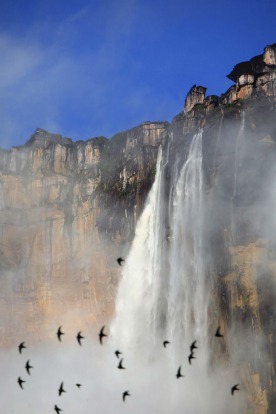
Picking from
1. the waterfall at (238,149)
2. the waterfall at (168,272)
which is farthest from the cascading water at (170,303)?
the waterfall at (238,149)

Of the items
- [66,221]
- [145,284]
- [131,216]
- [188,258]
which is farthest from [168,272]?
[66,221]

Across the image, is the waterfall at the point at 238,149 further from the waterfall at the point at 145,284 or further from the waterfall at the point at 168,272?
the waterfall at the point at 145,284

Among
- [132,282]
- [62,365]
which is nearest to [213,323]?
[132,282]

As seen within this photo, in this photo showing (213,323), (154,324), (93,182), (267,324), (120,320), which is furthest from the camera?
(93,182)

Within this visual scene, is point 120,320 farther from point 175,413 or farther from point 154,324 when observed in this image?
point 175,413

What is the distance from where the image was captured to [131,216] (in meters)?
49.2

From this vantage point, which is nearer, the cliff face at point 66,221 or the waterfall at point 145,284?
the waterfall at point 145,284

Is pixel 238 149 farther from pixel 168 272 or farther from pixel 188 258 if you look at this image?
pixel 168 272

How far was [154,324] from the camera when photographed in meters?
45.9

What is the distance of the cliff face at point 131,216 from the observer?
39719mm

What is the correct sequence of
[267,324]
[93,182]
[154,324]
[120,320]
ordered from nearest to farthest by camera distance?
[267,324] < [154,324] < [120,320] < [93,182]

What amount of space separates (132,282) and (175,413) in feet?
40.8

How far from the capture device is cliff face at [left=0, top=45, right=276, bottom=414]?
3972cm

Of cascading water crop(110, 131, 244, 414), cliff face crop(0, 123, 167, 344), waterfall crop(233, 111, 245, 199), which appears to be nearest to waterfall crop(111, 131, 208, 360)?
cascading water crop(110, 131, 244, 414)
